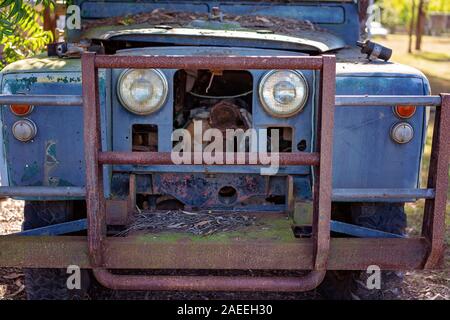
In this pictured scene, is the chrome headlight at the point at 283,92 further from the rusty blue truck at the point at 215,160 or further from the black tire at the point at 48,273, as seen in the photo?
the black tire at the point at 48,273

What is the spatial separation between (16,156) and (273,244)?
4.24 ft

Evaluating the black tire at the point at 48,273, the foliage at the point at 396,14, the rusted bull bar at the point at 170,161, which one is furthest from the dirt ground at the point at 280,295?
the foliage at the point at 396,14

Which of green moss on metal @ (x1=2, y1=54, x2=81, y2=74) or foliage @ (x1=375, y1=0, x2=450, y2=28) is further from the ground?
green moss on metal @ (x1=2, y1=54, x2=81, y2=74)

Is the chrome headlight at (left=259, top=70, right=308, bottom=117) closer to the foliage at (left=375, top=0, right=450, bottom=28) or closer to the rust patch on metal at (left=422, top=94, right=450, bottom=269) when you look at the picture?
the rust patch on metal at (left=422, top=94, right=450, bottom=269)

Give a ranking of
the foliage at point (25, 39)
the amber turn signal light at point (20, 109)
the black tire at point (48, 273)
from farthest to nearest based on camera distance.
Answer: the foliage at point (25, 39)
the black tire at point (48, 273)
the amber turn signal light at point (20, 109)

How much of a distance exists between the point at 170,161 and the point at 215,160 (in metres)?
0.18

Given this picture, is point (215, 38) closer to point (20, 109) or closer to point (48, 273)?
point (20, 109)

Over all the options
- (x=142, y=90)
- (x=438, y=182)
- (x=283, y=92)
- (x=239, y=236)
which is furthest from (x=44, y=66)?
(x=438, y=182)

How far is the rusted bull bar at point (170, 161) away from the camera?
2686mm

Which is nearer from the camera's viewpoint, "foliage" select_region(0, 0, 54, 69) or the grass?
"foliage" select_region(0, 0, 54, 69)

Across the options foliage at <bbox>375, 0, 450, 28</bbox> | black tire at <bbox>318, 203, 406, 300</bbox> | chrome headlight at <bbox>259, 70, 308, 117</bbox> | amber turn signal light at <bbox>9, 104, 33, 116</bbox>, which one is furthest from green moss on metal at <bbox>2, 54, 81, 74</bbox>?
foliage at <bbox>375, 0, 450, 28</bbox>

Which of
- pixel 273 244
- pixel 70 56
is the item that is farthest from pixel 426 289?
pixel 70 56

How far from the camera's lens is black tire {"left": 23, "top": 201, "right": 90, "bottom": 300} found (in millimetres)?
3363

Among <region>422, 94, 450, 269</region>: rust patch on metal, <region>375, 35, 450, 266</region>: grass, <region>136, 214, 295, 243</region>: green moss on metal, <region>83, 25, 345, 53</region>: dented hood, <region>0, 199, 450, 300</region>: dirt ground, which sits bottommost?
<region>375, 35, 450, 266</region>: grass
